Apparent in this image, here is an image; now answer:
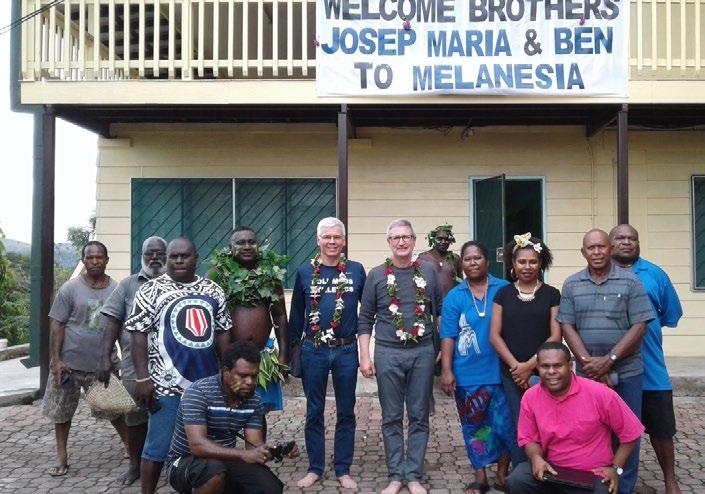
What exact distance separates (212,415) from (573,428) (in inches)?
73.8

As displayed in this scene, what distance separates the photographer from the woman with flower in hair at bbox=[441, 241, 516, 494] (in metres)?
4.95

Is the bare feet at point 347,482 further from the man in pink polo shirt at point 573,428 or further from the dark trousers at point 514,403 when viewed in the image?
the man in pink polo shirt at point 573,428

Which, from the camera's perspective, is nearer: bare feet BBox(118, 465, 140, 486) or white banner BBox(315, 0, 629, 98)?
bare feet BBox(118, 465, 140, 486)

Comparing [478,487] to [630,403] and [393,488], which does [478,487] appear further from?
[630,403]

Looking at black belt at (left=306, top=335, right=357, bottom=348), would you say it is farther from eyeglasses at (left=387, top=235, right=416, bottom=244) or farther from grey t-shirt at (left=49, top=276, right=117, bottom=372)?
grey t-shirt at (left=49, top=276, right=117, bottom=372)

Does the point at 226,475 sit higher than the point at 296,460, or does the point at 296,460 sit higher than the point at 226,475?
the point at 226,475

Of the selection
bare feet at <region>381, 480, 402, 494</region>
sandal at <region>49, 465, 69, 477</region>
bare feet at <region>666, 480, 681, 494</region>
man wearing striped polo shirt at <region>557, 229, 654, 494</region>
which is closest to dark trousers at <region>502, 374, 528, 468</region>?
man wearing striped polo shirt at <region>557, 229, 654, 494</region>

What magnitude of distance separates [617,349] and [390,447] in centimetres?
162

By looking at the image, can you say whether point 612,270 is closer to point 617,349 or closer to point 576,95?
point 617,349

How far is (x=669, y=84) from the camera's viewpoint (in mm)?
8031

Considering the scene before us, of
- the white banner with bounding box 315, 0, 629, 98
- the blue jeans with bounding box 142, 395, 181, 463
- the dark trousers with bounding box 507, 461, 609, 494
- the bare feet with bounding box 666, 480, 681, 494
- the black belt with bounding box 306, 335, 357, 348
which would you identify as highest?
the white banner with bounding box 315, 0, 629, 98

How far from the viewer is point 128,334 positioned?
17.3 feet

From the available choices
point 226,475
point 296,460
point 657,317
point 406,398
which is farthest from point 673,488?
point 226,475

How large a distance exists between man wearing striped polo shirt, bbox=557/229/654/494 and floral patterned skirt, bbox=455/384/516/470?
1.99 ft
